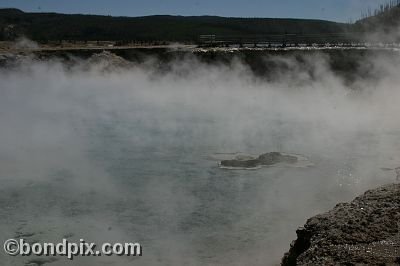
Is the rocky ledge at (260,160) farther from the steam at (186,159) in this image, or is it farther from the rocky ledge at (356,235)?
the rocky ledge at (356,235)

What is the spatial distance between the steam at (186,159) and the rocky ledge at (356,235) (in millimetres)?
1449

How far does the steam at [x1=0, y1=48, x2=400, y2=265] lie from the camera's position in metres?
7.30

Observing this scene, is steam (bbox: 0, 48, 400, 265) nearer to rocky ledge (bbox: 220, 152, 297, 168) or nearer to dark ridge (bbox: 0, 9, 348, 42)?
rocky ledge (bbox: 220, 152, 297, 168)

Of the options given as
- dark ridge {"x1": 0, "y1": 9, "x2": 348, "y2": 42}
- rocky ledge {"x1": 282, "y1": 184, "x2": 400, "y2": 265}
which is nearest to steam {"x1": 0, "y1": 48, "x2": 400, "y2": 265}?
rocky ledge {"x1": 282, "y1": 184, "x2": 400, "y2": 265}

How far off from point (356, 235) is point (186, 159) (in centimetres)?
680

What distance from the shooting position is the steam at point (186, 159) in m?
7.30

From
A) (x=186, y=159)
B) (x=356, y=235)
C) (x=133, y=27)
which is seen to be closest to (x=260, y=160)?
(x=186, y=159)

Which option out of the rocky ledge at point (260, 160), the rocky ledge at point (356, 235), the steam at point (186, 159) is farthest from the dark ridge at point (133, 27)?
the rocky ledge at point (356, 235)

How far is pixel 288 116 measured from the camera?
55.0ft

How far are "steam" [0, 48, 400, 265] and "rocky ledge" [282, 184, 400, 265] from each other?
4.75ft

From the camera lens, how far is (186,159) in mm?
11289

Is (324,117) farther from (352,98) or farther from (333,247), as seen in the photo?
(333,247)

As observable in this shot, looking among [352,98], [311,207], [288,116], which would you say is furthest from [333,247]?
[352,98]

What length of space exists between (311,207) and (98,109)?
37.1 ft
